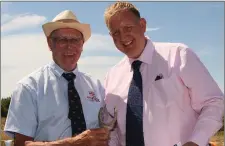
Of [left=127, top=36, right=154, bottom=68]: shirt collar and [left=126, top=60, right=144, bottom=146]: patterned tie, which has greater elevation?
[left=127, top=36, right=154, bottom=68]: shirt collar

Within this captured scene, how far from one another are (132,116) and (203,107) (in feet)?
2.39

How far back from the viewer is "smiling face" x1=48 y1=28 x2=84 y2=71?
461 cm

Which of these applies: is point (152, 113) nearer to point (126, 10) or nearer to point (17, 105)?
point (126, 10)

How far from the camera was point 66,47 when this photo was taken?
4.61m

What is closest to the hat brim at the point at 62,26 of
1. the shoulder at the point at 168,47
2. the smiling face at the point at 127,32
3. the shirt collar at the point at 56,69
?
the shirt collar at the point at 56,69

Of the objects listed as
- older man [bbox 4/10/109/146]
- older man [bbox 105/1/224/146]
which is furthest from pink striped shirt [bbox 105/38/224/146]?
older man [bbox 4/10/109/146]

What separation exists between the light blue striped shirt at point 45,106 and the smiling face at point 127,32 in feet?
2.38

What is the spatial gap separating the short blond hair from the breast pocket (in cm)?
78

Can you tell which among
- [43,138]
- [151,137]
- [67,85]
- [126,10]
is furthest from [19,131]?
[126,10]

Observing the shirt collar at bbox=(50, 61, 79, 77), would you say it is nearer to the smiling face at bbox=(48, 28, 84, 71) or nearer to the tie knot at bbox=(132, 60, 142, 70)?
the smiling face at bbox=(48, 28, 84, 71)

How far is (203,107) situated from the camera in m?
4.14

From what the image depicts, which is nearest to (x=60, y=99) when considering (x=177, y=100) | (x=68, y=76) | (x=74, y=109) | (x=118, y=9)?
(x=74, y=109)

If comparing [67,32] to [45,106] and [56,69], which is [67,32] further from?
[45,106]

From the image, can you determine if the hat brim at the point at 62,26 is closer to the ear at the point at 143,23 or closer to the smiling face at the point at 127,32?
the smiling face at the point at 127,32
